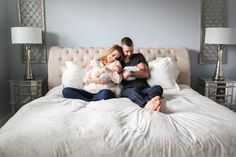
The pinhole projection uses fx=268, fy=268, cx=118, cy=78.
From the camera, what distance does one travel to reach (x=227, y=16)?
154 inches

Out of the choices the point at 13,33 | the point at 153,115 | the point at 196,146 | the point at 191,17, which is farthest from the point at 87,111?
the point at 191,17

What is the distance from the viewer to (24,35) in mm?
3457

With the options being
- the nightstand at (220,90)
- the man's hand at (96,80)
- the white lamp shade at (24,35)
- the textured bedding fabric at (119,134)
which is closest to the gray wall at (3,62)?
the white lamp shade at (24,35)

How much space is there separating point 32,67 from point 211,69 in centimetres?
265

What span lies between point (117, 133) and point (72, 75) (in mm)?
1640

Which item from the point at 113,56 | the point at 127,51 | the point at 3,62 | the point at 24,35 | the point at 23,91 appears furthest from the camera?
the point at 3,62

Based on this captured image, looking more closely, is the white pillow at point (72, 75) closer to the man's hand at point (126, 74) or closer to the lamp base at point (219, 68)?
the man's hand at point (126, 74)

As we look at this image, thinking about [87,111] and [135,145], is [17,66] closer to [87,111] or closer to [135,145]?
[87,111]

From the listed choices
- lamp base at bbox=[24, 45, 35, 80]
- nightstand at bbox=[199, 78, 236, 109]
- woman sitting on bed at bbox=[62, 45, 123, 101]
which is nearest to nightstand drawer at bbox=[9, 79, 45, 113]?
lamp base at bbox=[24, 45, 35, 80]

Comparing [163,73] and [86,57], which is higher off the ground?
[86,57]

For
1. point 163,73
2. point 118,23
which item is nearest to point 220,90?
point 163,73

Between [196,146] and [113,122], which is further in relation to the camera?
[113,122]

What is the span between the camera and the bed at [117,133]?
165 cm

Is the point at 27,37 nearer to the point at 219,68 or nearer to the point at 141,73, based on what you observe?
the point at 141,73
